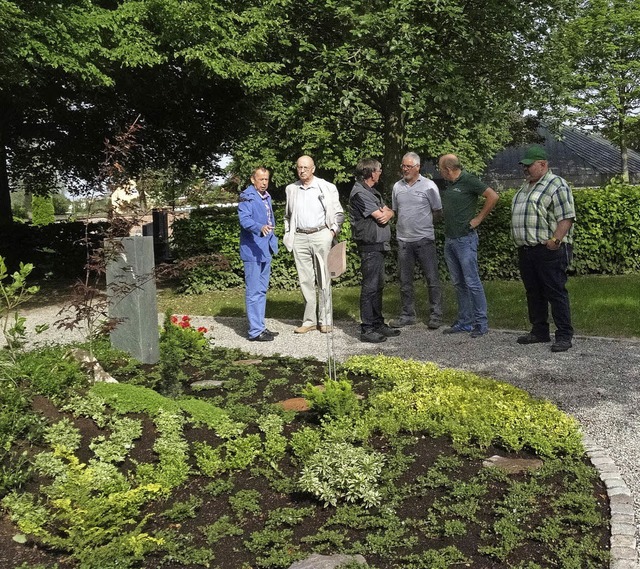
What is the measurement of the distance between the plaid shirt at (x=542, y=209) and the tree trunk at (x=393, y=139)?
6.10m

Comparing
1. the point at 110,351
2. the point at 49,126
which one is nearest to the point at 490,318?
the point at 110,351

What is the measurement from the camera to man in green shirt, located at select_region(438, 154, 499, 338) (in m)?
7.76

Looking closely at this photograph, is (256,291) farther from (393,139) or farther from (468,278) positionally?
(393,139)

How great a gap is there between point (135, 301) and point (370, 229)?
276cm

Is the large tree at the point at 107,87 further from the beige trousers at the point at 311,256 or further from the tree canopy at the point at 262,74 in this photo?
the beige trousers at the point at 311,256

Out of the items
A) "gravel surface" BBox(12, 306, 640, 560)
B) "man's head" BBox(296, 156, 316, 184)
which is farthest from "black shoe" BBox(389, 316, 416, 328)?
"man's head" BBox(296, 156, 316, 184)

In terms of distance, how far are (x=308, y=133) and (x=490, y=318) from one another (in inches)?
310

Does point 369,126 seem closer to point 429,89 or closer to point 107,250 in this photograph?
point 429,89

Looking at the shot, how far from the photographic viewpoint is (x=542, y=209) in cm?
691

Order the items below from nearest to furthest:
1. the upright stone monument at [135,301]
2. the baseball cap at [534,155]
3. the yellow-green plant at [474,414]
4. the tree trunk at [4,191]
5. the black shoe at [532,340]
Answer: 1. the yellow-green plant at [474,414]
2. the upright stone monument at [135,301]
3. the baseball cap at [534,155]
4. the black shoe at [532,340]
5. the tree trunk at [4,191]

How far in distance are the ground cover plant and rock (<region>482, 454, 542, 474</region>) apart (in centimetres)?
6

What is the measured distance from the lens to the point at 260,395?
18.5ft

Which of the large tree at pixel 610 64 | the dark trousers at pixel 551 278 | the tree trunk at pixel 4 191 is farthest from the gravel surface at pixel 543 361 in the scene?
the large tree at pixel 610 64

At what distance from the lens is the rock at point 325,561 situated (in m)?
3.06
